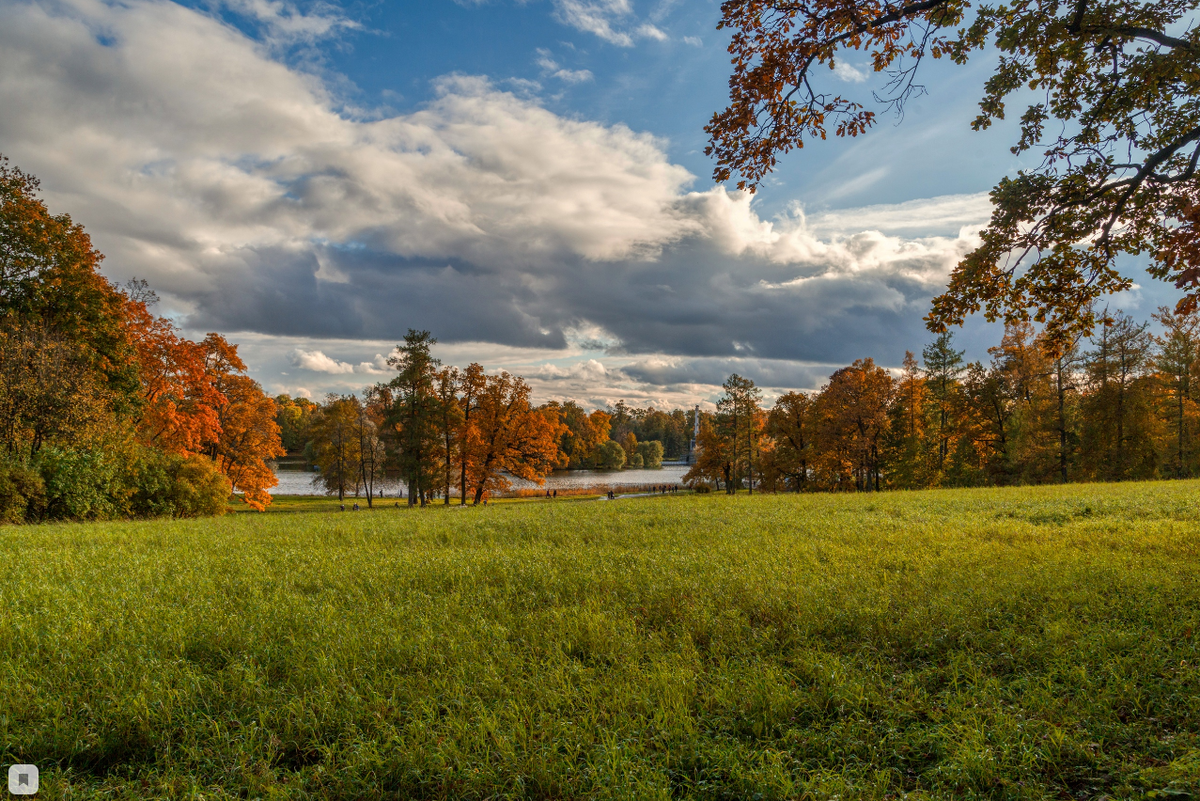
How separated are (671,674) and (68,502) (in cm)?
2295

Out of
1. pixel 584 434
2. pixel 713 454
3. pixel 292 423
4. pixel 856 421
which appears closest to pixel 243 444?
pixel 713 454

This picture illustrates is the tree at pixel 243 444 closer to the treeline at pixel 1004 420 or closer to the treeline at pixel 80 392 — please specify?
the treeline at pixel 80 392

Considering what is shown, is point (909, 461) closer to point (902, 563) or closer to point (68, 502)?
point (902, 563)

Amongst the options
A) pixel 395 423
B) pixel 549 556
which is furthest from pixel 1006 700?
pixel 395 423

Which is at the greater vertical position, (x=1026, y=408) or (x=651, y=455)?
(x=1026, y=408)

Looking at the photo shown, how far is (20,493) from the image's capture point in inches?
679

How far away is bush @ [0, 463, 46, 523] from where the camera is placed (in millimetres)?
16969

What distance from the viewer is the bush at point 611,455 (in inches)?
4707

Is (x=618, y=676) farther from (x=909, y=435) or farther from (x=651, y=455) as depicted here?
(x=651, y=455)

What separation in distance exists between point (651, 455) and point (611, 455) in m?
15.7

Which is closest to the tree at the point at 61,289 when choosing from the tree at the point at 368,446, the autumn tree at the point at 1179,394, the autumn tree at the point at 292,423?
the tree at the point at 368,446

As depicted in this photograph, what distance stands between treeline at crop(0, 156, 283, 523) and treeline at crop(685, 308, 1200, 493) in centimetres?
3729

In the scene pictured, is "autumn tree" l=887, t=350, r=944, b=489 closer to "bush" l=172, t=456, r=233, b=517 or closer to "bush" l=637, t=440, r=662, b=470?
"bush" l=172, t=456, r=233, b=517

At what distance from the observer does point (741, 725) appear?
4.20 m
